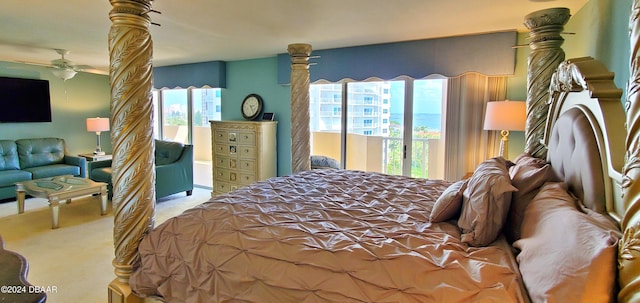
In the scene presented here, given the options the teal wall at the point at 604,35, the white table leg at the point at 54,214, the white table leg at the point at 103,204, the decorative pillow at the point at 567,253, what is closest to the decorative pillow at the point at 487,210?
the decorative pillow at the point at 567,253

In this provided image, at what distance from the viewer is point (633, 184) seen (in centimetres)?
79

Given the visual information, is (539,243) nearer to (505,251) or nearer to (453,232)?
(505,251)

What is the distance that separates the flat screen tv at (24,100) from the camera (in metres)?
5.57

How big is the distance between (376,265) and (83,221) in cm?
433

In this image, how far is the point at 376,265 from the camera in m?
1.37

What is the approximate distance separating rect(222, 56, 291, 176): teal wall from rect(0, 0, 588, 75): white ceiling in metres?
0.71

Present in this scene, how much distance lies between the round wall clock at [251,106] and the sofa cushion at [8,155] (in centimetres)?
373

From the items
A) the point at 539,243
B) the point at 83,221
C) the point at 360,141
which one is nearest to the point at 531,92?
the point at 539,243

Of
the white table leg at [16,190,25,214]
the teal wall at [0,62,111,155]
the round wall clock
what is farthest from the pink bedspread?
the teal wall at [0,62,111,155]

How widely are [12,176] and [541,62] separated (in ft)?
22.2

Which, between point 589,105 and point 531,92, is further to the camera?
point 531,92

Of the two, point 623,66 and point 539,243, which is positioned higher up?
point 623,66

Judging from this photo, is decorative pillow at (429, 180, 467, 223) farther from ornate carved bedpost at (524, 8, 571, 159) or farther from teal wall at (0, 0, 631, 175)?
ornate carved bedpost at (524, 8, 571, 159)

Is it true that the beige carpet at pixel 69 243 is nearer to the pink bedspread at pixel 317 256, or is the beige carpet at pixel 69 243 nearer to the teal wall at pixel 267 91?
the pink bedspread at pixel 317 256
